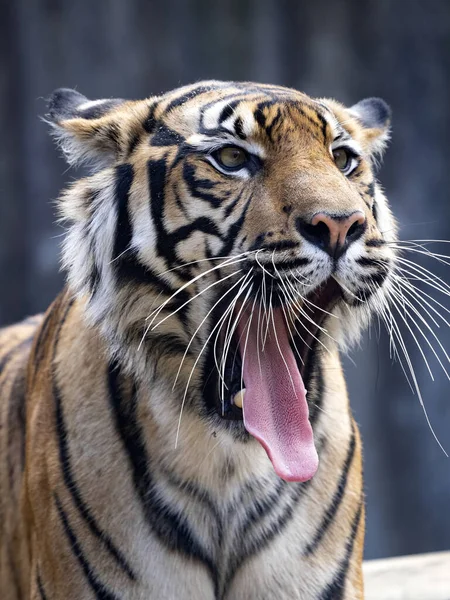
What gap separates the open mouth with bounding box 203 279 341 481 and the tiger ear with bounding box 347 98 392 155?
1.69ft

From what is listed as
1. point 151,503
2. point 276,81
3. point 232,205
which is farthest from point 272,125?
point 276,81

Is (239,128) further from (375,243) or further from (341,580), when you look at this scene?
(341,580)

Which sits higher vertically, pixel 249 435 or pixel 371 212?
pixel 371 212

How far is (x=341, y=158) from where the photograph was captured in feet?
6.76

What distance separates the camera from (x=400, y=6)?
548cm

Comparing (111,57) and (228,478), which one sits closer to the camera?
(228,478)

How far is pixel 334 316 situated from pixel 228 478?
15.8 inches

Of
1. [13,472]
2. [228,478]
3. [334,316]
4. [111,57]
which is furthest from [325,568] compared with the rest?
[111,57]

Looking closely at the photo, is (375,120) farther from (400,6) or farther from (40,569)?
(400,6)

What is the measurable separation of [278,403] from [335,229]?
0.38 m

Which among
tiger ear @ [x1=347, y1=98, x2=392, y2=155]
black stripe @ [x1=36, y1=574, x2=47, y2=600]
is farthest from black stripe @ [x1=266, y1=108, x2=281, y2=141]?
black stripe @ [x1=36, y1=574, x2=47, y2=600]

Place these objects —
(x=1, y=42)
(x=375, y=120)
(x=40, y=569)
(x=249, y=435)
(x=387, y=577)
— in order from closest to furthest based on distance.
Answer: (x=249, y=435)
(x=40, y=569)
(x=375, y=120)
(x=387, y=577)
(x=1, y=42)

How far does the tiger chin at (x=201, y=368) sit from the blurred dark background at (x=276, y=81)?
3253mm

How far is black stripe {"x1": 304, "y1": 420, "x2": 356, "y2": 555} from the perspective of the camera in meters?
2.06
